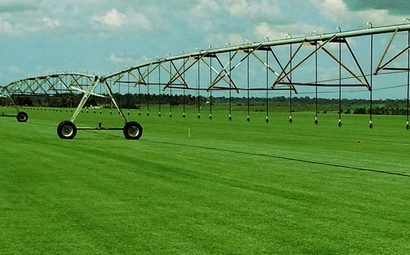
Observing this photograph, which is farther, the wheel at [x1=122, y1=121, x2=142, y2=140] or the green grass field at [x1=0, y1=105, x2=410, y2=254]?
the wheel at [x1=122, y1=121, x2=142, y2=140]

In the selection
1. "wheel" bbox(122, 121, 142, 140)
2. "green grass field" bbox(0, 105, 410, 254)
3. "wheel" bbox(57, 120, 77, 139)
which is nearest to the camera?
"green grass field" bbox(0, 105, 410, 254)

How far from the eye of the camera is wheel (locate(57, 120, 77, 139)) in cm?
3919

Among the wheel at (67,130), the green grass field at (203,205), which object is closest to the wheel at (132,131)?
the wheel at (67,130)

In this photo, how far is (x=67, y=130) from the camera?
39438 mm

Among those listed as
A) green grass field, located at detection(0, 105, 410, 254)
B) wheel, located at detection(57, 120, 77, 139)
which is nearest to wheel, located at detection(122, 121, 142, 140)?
wheel, located at detection(57, 120, 77, 139)

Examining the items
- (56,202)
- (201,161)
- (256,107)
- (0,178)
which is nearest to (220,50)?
(201,161)

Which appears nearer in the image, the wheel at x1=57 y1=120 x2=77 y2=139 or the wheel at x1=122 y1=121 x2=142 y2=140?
the wheel at x1=57 y1=120 x2=77 y2=139

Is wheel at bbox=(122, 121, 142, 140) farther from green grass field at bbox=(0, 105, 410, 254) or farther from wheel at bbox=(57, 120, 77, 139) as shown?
green grass field at bbox=(0, 105, 410, 254)

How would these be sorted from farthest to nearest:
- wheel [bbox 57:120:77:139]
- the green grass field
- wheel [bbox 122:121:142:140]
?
1. wheel [bbox 122:121:142:140]
2. wheel [bbox 57:120:77:139]
3. the green grass field

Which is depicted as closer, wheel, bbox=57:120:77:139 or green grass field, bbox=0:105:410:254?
green grass field, bbox=0:105:410:254

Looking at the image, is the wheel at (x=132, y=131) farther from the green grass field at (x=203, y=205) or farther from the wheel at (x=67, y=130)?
the green grass field at (x=203, y=205)

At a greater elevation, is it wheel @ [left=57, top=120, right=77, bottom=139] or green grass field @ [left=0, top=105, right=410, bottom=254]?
wheel @ [left=57, top=120, right=77, bottom=139]

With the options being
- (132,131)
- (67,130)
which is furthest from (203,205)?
(67,130)

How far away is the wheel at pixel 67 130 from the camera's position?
39.2m
